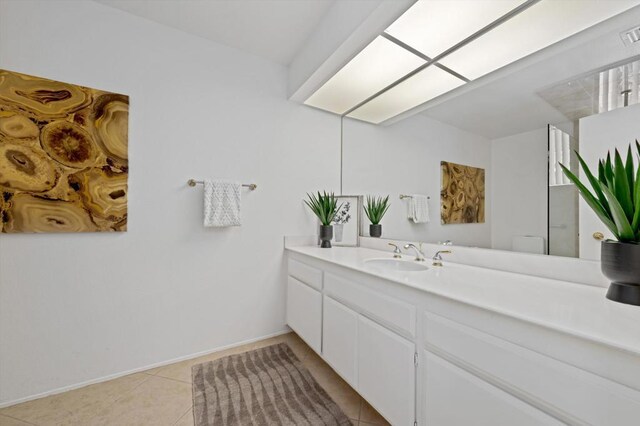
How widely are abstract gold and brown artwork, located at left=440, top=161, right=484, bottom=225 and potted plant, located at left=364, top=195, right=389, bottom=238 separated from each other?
0.52 m

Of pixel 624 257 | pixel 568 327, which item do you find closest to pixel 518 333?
pixel 568 327

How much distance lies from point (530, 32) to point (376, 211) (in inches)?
56.5

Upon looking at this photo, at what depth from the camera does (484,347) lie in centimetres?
83

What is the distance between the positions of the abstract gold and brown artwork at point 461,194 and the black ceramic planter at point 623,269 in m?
0.66

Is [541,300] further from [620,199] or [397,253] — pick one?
[397,253]

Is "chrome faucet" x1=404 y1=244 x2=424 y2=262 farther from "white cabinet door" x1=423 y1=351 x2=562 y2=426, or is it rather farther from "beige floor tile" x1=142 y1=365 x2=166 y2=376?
"beige floor tile" x1=142 y1=365 x2=166 y2=376

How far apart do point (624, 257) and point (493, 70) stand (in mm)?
1201

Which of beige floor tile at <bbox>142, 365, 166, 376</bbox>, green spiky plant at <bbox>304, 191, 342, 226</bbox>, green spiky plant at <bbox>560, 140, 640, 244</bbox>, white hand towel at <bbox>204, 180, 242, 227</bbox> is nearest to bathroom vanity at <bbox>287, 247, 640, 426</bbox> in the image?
green spiky plant at <bbox>560, 140, 640, 244</bbox>

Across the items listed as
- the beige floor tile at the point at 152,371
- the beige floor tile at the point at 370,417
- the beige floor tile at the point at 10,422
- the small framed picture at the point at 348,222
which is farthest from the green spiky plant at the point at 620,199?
the beige floor tile at the point at 10,422

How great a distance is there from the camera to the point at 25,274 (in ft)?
4.94

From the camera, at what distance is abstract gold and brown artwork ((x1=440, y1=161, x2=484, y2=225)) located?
1.50m

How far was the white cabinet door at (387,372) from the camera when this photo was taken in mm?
1081

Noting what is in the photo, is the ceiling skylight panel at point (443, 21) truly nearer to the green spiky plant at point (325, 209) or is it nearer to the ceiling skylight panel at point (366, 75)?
the ceiling skylight panel at point (366, 75)

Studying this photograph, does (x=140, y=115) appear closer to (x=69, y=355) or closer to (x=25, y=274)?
(x=25, y=274)
